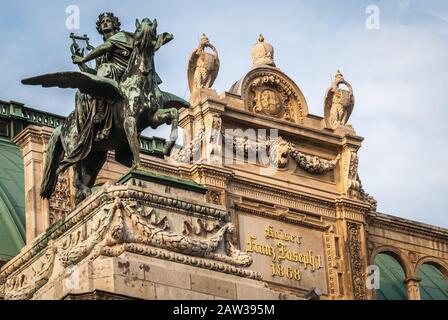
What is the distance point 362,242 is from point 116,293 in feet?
112

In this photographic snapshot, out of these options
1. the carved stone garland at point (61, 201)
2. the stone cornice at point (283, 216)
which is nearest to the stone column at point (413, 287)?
the stone cornice at point (283, 216)

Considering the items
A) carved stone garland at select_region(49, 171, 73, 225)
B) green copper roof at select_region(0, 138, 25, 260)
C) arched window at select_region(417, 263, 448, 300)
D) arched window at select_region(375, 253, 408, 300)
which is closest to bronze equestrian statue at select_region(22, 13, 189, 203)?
green copper roof at select_region(0, 138, 25, 260)

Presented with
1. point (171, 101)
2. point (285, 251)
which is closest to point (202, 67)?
point (285, 251)

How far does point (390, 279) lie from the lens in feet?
277

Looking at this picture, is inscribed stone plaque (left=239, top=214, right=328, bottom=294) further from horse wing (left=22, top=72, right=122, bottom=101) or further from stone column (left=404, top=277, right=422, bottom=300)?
horse wing (left=22, top=72, right=122, bottom=101)

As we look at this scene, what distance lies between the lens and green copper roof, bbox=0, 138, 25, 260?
7275cm

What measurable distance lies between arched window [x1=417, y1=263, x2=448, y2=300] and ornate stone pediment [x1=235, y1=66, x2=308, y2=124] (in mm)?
7199

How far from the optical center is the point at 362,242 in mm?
82500

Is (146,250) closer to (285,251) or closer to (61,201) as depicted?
(61,201)

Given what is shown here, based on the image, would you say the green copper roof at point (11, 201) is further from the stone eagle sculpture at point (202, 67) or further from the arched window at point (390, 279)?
the arched window at point (390, 279)

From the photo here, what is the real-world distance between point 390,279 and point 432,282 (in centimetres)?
230

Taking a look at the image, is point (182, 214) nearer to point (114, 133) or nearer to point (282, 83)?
point (114, 133)

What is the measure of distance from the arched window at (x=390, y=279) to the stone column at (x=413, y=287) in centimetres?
17
